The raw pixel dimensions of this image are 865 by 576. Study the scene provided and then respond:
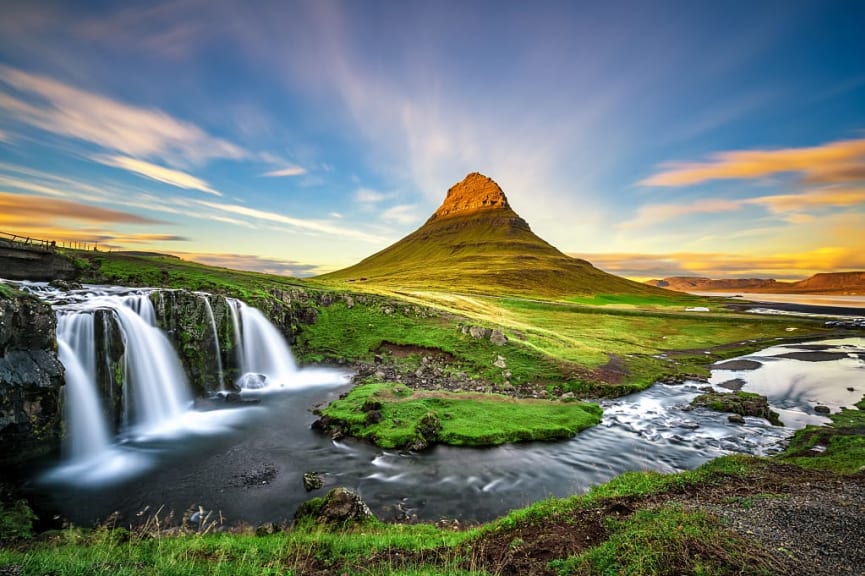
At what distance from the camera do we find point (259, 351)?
3875 centimetres

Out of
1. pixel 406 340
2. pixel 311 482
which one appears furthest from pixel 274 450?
pixel 406 340

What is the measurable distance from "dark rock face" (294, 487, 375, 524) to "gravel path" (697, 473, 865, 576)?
1179 cm

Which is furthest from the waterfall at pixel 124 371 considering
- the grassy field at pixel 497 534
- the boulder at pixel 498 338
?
the boulder at pixel 498 338

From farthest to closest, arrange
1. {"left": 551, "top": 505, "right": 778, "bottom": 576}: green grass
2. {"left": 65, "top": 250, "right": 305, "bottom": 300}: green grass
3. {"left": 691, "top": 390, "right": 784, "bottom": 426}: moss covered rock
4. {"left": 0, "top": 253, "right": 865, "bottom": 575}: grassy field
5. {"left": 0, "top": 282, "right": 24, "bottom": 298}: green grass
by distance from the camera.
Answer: {"left": 65, "top": 250, "right": 305, "bottom": 300}: green grass → {"left": 691, "top": 390, "right": 784, "bottom": 426}: moss covered rock → {"left": 0, "top": 282, "right": 24, "bottom": 298}: green grass → {"left": 0, "top": 253, "right": 865, "bottom": 575}: grassy field → {"left": 551, "top": 505, "right": 778, "bottom": 576}: green grass

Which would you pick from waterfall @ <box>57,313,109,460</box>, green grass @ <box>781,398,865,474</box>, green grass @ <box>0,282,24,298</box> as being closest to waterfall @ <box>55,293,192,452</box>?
waterfall @ <box>57,313,109,460</box>

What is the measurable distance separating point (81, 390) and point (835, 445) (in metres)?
44.4

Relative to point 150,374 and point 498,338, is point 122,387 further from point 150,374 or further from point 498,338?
point 498,338

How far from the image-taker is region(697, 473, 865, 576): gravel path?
8297 mm

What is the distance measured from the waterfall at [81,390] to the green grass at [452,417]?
13.5 m

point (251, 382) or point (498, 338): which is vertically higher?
point (498, 338)

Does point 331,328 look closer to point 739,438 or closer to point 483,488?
point 483,488

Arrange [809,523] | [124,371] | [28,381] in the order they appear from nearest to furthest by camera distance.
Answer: [809,523] < [28,381] < [124,371]

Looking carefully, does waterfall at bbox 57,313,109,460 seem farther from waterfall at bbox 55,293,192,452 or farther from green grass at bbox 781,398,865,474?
green grass at bbox 781,398,865,474

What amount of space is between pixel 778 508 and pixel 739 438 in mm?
17826
